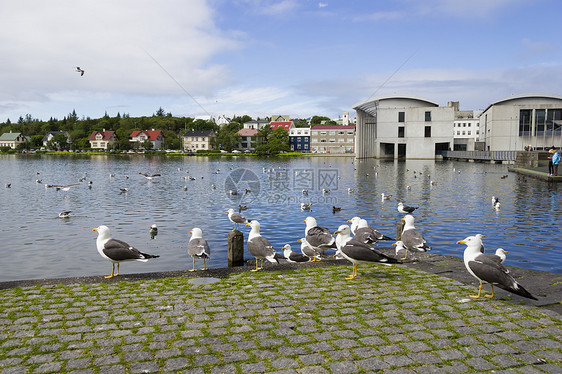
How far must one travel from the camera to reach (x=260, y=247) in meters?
10.6

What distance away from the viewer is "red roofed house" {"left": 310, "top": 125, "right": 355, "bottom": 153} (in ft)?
506

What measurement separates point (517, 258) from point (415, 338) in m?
10.6

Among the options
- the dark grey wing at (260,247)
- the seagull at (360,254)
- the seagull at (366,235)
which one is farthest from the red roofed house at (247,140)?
the seagull at (360,254)

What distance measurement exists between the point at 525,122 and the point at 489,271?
93.0 m

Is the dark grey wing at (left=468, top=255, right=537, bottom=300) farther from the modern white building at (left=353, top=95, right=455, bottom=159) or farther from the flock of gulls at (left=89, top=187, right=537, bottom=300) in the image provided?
the modern white building at (left=353, top=95, right=455, bottom=159)

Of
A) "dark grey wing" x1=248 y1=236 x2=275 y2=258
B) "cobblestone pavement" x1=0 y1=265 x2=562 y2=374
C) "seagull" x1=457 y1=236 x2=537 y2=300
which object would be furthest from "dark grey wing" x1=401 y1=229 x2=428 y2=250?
"dark grey wing" x1=248 y1=236 x2=275 y2=258

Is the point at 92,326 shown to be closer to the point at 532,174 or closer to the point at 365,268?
the point at 365,268

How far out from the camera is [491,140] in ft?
285

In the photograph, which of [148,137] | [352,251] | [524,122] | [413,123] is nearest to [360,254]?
[352,251]

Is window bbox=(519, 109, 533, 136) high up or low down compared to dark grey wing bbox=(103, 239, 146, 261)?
up

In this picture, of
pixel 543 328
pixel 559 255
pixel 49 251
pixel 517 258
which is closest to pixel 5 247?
pixel 49 251

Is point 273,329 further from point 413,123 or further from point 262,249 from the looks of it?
point 413,123

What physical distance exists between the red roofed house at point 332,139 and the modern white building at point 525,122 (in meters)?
70.1

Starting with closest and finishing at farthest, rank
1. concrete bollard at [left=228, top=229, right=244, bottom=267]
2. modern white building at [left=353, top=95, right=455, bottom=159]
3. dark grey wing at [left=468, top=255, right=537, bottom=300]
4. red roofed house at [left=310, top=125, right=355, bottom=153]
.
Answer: dark grey wing at [left=468, top=255, right=537, bottom=300], concrete bollard at [left=228, top=229, right=244, bottom=267], modern white building at [left=353, top=95, right=455, bottom=159], red roofed house at [left=310, top=125, right=355, bottom=153]
